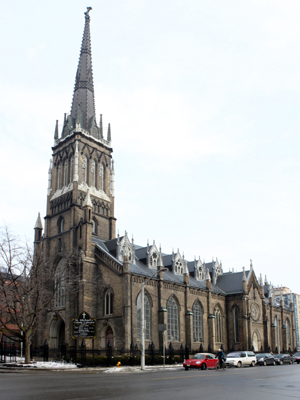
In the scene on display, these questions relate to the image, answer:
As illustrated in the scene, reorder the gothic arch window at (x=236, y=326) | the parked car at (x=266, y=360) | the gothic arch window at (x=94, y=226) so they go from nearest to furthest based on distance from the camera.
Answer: the parked car at (x=266, y=360), the gothic arch window at (x=94, y=226), the gothic arch window at (x=236, y=326)

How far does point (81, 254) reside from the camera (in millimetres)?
41781

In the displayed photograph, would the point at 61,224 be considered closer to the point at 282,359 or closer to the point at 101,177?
the point at 101,177

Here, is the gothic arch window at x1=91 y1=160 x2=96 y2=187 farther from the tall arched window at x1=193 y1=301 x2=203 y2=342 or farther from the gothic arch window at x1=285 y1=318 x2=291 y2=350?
the gothic arch window at x1=285 y1=318 x2=291 y2=350

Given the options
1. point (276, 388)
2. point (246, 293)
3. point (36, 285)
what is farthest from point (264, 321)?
point (276, 388)

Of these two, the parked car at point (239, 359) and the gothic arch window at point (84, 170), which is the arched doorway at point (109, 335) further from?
the gothic arch window at point (84, 170)

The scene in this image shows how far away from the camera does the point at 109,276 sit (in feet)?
137

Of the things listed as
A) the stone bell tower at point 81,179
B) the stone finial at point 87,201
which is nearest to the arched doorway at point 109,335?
the stone bell tower at point 81,179

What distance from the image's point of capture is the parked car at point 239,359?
34525mm

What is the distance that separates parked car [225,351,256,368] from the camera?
34.5m

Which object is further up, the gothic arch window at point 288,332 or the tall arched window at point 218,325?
the tall arched window at point 218,325

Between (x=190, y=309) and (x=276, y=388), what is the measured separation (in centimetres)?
3547

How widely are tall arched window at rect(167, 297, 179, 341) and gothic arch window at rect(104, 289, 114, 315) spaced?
797 centimetres

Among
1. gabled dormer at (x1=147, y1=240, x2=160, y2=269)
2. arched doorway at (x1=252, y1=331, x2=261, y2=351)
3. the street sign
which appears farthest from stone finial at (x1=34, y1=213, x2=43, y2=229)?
arched doorway at (x1=252, y1=331, x2=261, y2=351)

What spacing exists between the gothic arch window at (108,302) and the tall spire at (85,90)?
22.6 m
